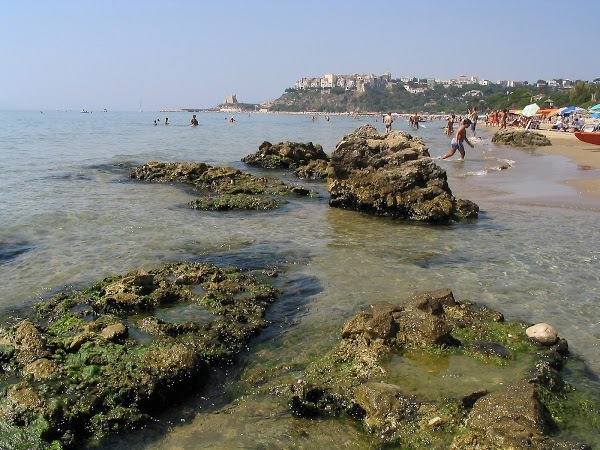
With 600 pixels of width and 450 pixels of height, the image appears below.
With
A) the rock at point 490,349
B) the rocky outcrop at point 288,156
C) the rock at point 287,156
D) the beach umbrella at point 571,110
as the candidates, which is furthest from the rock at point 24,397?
the beach umbrella at point 571,110

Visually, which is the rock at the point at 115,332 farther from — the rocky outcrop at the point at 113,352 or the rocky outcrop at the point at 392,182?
the rocky outcrop at the point at 392,182

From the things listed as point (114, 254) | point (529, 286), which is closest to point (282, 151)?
point (114, 254)

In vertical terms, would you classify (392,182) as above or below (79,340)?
above

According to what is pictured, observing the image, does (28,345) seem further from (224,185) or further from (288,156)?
(288,156)

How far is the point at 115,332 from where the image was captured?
20.4ft

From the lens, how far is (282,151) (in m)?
26.5

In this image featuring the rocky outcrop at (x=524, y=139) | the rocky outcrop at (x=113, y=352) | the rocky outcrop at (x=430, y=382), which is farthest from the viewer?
the rocky outcrop at (x=524, y=139)

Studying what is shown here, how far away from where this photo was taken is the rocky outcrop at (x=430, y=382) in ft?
14.5

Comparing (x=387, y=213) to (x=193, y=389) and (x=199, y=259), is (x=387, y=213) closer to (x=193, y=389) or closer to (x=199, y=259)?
(x=199, y=259)

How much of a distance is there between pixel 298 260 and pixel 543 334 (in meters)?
5.05

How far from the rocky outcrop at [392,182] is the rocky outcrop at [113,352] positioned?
697 centimetres

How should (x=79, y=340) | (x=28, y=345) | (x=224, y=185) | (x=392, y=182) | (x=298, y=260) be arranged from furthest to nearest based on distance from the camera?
(x=224, y=185) < (x=392, y=182) < (x=298, y=260) < (x=79, y=340) < (x=28, y=345)

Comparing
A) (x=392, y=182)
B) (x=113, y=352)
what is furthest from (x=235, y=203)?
(x=113, y=352)

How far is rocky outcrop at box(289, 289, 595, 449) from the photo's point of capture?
4418mm
